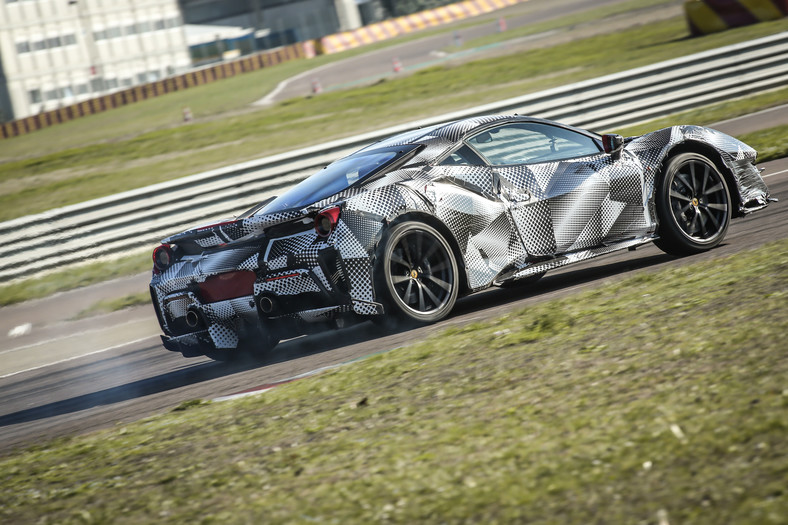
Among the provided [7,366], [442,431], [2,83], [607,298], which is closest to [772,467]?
[442,431]

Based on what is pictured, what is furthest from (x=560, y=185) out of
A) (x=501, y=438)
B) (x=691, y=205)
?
(x=501, y=438)

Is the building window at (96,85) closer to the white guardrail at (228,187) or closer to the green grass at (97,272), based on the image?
the white guardrail at (228,187)

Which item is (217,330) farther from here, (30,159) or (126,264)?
(30,159)

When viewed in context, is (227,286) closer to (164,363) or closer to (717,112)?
(164,363)

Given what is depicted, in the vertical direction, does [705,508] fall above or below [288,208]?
below

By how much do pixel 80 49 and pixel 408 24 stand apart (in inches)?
765

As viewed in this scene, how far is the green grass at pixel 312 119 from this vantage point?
20.4 meters

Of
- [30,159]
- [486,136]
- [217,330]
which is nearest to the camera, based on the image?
[217,330]

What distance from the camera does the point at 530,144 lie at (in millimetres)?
6844

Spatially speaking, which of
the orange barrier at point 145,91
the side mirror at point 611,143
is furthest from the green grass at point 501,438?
the orange barrier at point 145,91

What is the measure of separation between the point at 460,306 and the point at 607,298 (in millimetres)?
1575

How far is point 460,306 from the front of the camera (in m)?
7.08

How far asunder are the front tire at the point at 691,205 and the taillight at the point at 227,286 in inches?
121

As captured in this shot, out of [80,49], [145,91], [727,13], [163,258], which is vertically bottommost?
[163,258]
